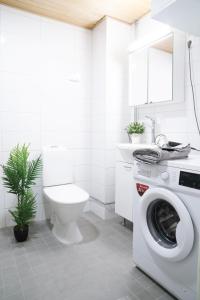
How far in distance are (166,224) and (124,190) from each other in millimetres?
752

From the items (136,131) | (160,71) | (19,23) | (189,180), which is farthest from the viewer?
(136,131)

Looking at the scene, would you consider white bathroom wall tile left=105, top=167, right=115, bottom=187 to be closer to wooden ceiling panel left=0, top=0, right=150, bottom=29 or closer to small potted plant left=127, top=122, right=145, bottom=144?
small potted plant left=127, top=122, right=145, bottom=144

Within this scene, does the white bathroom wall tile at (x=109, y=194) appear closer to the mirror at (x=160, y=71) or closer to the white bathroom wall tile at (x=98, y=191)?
the white bathroom wall tile at (x=98, y=191)

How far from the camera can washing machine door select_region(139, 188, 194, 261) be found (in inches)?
46.1

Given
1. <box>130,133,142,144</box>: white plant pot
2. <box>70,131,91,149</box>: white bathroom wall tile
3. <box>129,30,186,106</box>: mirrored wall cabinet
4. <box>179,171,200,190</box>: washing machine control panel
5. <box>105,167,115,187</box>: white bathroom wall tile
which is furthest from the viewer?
<box>70,131,91,149</box>: white bathroom wall tile

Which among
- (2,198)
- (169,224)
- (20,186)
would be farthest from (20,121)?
(169,224)

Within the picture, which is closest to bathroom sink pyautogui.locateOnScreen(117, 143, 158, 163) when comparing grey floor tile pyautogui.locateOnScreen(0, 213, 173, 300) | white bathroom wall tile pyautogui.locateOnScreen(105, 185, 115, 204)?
white bathroom wall tile pyautogui.locateOnScreen(105, 185, 115, 204)

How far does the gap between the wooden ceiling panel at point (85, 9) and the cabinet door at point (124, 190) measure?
5.19 ft

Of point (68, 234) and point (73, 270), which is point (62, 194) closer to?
point (68, 234)

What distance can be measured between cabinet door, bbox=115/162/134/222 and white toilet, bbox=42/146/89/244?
0.41 metres

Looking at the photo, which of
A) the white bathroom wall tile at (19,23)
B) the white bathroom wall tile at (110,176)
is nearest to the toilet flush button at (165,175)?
the white bathroom wall tile at (110,176)

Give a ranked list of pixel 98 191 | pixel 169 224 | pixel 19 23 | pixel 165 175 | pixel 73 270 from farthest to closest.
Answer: pixel 98 191 < pixel 19 23 < pixel 73 270 < pixel 169 224 < pixel 165 175

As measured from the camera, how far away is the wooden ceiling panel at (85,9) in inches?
82.5

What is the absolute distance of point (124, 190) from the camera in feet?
7.14
